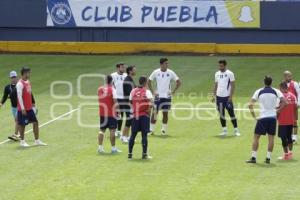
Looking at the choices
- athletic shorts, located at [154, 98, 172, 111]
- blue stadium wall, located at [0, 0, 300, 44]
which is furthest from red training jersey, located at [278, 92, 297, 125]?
blue stadium wall, located at [0, 0, 300, 44]

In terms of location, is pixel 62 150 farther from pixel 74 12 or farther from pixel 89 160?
pixel 74 12

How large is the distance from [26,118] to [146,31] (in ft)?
79.9

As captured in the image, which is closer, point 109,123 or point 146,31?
point 109,123

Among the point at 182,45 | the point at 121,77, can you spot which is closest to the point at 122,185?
the point at 121,77

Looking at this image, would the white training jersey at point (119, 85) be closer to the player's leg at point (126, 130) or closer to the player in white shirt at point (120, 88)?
the player in white shirt at point (120, 88)

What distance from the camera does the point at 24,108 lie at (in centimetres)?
2462

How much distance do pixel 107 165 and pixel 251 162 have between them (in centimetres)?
358

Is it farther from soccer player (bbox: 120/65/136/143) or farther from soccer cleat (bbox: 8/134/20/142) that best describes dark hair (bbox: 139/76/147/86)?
soccer cleat (bbox: 8/134/20/142)

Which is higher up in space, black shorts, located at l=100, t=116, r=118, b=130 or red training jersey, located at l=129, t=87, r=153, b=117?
red training jersey, located at l=129, t=87, r=153, b=117

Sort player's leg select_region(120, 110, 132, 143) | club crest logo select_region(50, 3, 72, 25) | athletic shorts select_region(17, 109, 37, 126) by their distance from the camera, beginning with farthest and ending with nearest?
club crest logo select_region(50, 3, 72, 25) < player's leg select_region(120, 110, 132, 143) < athletic shorts select_region(17, 109, 37, 126)

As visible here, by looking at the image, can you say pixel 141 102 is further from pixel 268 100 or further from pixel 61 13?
pixel 61 13

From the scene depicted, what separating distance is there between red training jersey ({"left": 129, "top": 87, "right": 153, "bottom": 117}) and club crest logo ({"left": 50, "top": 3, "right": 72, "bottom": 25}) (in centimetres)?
2668

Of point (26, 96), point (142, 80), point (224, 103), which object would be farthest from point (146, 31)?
point (142, 80)

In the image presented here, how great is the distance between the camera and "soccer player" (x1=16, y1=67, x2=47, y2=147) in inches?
966
